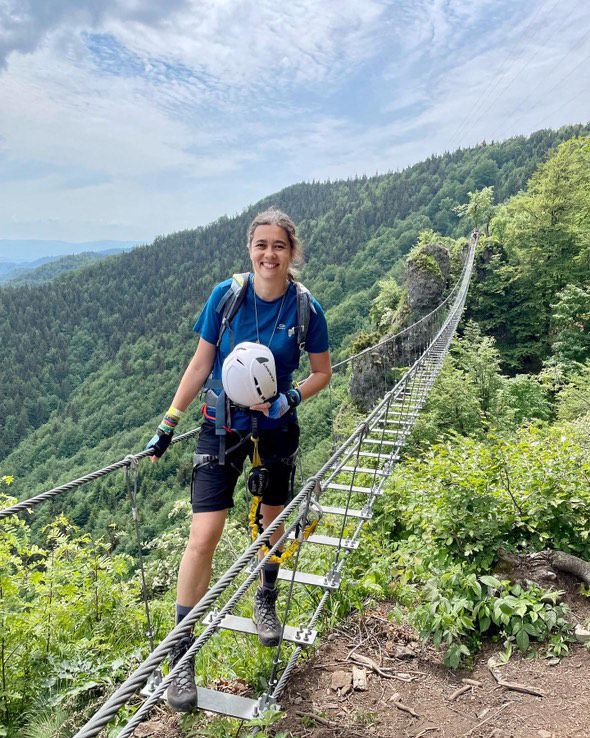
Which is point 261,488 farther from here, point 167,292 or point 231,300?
point 167,292

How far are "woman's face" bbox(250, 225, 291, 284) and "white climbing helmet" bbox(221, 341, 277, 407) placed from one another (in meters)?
0.33

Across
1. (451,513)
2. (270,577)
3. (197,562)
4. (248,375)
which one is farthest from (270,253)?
(451,513)

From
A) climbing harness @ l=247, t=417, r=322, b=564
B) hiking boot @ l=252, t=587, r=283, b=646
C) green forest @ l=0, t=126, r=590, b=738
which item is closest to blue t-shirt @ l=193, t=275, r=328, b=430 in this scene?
climbing harness @ l=247, t=417, r=322, b=564

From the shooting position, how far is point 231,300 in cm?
200

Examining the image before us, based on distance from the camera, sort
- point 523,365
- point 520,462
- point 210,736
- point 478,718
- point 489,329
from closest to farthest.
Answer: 1. point 210,736
2. point 478,718
3. point 520,462
4. point 523,365
5. point 489,329

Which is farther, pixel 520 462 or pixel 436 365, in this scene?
pixel 436 365

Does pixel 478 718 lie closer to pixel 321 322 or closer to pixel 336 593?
pixel 336 593

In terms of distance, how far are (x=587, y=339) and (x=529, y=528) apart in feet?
40.7

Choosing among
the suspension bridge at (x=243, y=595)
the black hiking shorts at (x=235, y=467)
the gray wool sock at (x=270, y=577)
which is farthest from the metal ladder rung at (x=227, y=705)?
the black hiking shorts at (x=235, y=467)

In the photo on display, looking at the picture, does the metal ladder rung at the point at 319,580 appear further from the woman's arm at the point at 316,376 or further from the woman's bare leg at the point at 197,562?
the woman's arm at the point at 316,376

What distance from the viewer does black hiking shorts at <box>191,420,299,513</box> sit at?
1.94 meters

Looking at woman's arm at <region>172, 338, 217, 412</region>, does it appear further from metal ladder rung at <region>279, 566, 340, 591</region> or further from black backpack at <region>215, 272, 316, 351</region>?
metal ladder rung at <region>279, 566, 340, 591</region>

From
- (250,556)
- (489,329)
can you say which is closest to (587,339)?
(489,329)

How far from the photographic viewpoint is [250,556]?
4.96ft
